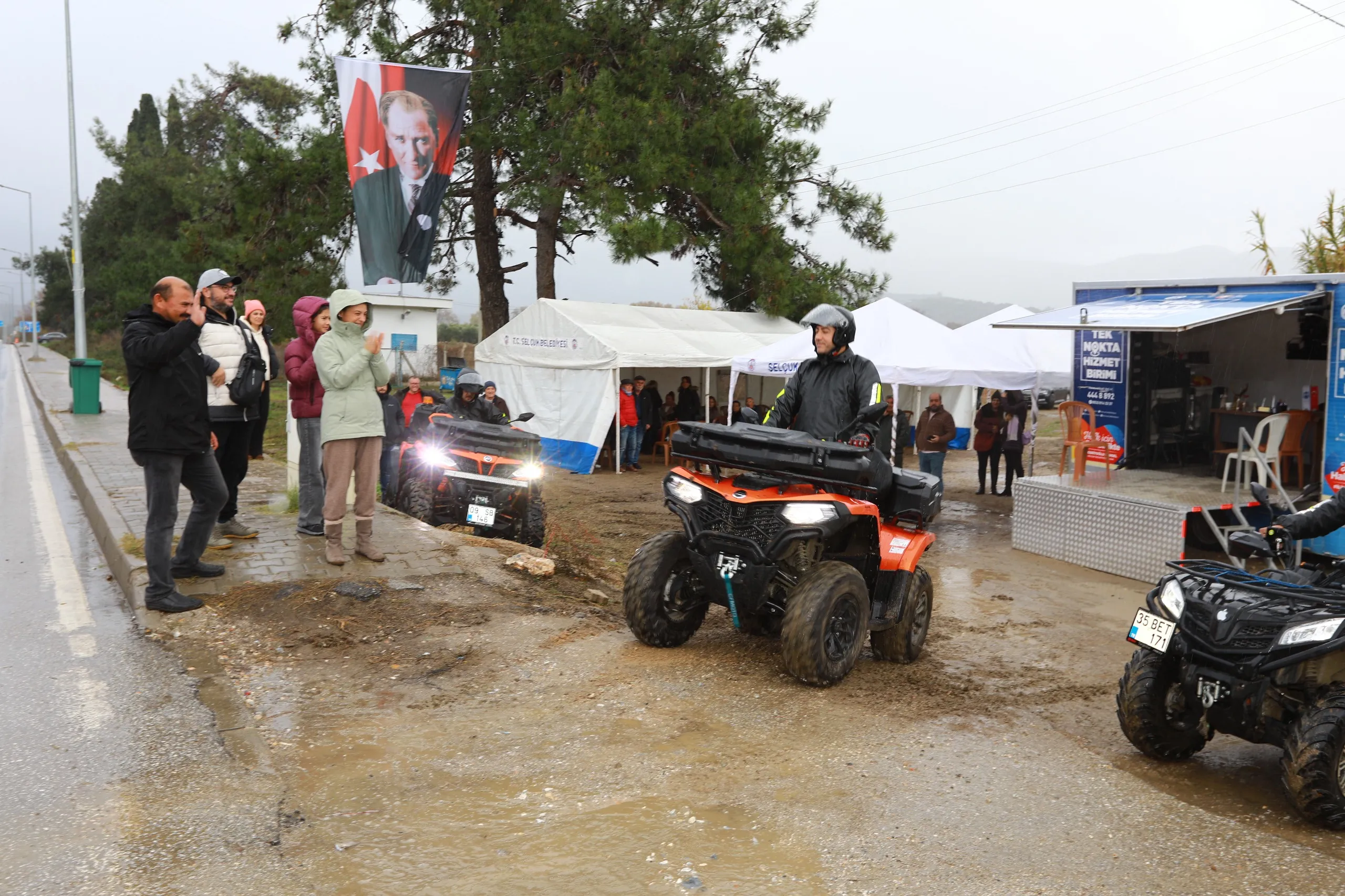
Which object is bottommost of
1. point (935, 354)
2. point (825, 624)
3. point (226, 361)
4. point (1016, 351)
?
point (825, 624)

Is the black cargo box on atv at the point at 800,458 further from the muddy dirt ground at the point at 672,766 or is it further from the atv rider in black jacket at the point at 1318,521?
the atv rider in black jacket at the point at 1318,521

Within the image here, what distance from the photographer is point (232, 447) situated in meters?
7.66

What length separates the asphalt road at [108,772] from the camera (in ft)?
11.0

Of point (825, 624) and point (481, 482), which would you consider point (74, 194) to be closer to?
point (481, 482)

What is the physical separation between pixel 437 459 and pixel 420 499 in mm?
424

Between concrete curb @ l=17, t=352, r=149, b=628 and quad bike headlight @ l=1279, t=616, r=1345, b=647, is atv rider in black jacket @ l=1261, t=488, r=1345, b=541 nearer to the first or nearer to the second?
quad bike headlight @ l=1279, t=616, r=1345, b=647

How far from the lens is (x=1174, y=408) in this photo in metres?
13.0

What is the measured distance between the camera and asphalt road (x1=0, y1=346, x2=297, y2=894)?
11.0ft

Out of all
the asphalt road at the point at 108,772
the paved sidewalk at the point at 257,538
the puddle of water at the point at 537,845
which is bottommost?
the puddle of water at the point at 537,845

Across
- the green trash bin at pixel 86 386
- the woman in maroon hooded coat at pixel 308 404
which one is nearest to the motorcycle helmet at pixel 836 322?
the woman in maroon hooded coat at pixel 308 404

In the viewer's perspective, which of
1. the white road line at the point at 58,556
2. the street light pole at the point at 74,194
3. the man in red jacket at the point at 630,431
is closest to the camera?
the white road line at the point at 58,556

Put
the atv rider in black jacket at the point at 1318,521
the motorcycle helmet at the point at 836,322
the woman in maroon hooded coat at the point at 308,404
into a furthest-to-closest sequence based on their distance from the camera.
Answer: the woman in maroon hooded coat at the point at 308,404, the motorcycle helmet at the point at 836,322, the atv rider in black jacket at the point at 1318,521

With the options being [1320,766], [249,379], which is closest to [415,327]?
[249,379]

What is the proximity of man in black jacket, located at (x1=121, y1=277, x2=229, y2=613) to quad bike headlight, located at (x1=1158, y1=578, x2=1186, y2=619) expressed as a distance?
525 cm
